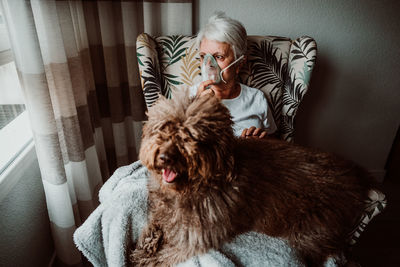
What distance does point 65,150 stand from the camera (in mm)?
1275

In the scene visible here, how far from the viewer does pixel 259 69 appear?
1.49 m

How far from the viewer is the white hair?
1282 millimetres

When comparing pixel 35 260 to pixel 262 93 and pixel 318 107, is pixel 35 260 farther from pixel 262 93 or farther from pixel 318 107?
pixel 318 107

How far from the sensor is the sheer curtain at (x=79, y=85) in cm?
102

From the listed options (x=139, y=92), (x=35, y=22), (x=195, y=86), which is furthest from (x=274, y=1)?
(x=35, y=22)

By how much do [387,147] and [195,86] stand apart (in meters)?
1.87

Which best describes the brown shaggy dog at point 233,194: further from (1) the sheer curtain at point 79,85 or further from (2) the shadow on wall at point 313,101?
(2) the shadow on wall at point 313,101

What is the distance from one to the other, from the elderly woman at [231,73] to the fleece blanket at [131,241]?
18.9 inches

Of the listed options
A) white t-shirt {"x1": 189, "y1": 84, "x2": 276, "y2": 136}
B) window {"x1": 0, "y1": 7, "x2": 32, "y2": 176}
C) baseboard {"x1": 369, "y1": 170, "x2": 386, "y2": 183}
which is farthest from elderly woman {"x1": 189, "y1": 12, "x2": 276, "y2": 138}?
baseboard {"x1": 369, "y1": 170, "x2": 386, "y2": 183}

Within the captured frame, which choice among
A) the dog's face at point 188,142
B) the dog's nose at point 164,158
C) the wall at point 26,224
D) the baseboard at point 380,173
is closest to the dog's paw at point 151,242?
the dog's face at point 188,142

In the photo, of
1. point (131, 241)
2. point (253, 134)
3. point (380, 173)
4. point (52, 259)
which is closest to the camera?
point (131, 241)

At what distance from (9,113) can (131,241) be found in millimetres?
954

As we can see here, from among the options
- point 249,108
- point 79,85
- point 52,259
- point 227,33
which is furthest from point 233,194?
point 52,259

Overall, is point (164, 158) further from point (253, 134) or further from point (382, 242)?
point (382, 242)
